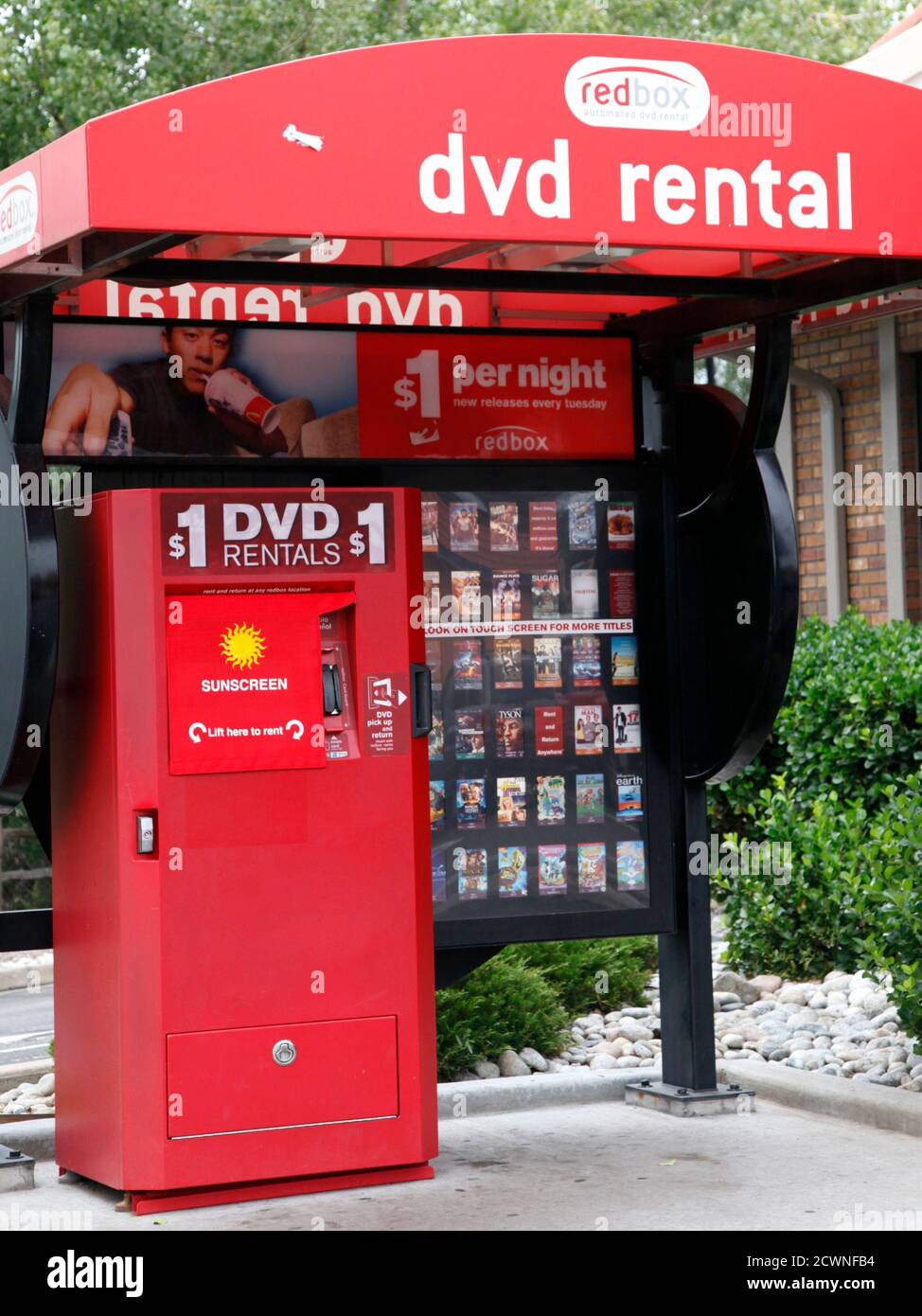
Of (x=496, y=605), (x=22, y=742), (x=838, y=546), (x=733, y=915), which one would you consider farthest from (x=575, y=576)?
(x=838, y=546)

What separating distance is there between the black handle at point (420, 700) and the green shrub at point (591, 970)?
2.41m

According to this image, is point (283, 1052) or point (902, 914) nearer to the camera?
point (283, 1052)

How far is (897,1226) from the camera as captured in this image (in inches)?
192

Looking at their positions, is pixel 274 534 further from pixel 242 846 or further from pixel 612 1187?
pixel 612 1187

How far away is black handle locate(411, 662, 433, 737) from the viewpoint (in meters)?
5.47

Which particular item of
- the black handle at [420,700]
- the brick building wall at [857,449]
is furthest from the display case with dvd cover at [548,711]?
the brick building wall at [857,449]

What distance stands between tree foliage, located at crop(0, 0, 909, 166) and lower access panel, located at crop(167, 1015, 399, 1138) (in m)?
12.0

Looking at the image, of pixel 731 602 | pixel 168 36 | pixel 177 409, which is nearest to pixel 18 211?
pixel 177 409

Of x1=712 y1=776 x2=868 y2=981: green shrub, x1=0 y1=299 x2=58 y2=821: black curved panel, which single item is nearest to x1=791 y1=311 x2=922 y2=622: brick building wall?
x1=712 y1=776 x2=868 y2=981: green shrub

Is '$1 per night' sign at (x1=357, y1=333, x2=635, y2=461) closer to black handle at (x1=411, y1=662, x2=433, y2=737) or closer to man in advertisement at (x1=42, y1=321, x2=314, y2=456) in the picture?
man in advertisement at (x1=42, y1=321, x2=314, y2=456)

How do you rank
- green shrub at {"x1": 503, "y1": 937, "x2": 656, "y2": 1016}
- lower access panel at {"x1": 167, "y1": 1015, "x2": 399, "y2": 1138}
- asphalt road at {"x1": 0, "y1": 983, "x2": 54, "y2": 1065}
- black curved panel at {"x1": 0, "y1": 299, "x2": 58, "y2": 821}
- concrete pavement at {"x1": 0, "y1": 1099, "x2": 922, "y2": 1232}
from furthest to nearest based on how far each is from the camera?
asphalt road at {"x1": 0, "y1": 983, "x2": 54, "y2": 1065} → green shrub at {"x1": 503, "y1": 937, "x2": 656, "y2": 1016} → lower access panel at {"x1": 167, "y1": 1015, "x2": 399, "y2": 1138} → concrete pavement at {"x1": 0, "y1": 1099, "x2": 922, "y2": 1232} → black curved panel at {"x1": 0, "y1": 299, "x2": 58, "y2": 821}

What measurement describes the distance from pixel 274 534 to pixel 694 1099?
253 cm

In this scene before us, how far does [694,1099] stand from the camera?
6.27 meters

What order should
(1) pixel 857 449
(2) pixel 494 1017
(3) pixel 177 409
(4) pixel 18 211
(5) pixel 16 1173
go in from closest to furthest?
(4) pixel 18 211 → (5) pixel 16 1173 → (3) pixel 177 409 → (2) pixel 494 1017 → (1) pixel 857 449
